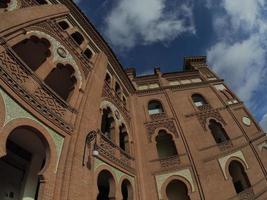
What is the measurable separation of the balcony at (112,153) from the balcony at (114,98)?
2554 millimetres

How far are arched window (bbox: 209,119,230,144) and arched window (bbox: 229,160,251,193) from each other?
4.91 feet

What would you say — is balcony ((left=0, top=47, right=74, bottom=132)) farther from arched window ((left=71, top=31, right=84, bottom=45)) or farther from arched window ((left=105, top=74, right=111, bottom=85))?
arched window ((left=105, top=74, right=111, bottom=85))

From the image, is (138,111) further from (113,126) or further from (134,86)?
(113,126)

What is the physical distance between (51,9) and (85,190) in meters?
7.15

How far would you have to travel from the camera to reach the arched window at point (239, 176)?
12157 mm

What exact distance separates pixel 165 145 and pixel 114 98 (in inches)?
177

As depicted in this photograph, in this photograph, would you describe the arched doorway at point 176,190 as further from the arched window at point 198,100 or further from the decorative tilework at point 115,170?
the arched window at point 198,100

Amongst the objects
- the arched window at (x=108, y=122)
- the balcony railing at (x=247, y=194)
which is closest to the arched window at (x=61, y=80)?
the arched window at (x=108, y=122)

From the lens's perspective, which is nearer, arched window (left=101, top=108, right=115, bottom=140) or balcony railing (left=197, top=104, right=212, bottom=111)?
arched window (left=101, top=108, right=115, bottom=140)

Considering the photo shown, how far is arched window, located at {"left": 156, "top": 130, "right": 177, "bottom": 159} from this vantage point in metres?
13.9

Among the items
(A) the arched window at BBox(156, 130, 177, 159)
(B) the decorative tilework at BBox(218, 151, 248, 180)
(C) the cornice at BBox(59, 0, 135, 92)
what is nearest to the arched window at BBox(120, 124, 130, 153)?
(A) the arched window at BBox(156, 130, 177, 159)

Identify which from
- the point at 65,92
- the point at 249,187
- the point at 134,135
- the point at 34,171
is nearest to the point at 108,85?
the point at 65,92

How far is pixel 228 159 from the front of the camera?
12250 mm

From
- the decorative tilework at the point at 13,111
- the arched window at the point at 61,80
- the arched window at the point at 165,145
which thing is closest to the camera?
the decorative tilework at the point at 13,111
